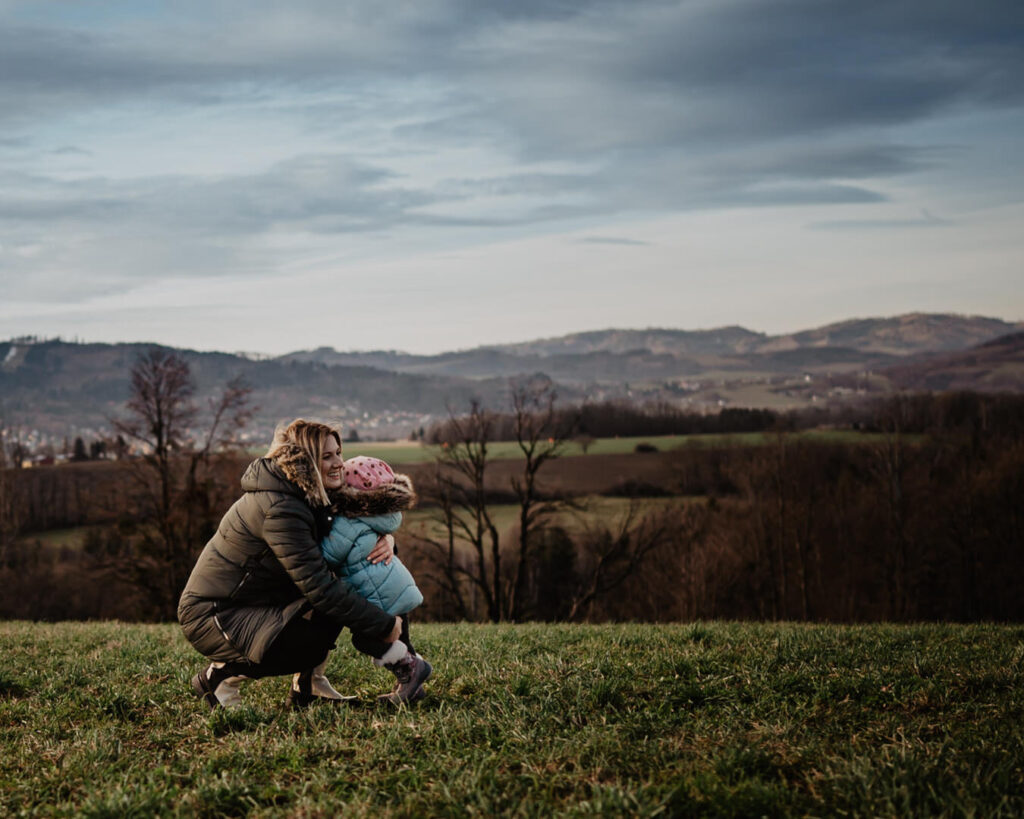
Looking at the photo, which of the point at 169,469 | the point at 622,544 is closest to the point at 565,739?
the point at 169,469

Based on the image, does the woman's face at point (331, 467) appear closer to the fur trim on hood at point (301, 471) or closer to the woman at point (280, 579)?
the woman at point (280, 579)

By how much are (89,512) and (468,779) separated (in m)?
38.8

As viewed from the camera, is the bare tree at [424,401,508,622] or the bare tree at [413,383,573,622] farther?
the bare tree at [424,401,508,622]

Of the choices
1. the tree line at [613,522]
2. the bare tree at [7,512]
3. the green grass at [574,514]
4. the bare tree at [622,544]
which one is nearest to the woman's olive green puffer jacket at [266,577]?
the green grass at [574,514]

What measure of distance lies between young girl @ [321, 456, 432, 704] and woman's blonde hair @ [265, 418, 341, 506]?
0.23m

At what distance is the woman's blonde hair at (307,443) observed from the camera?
6.28m

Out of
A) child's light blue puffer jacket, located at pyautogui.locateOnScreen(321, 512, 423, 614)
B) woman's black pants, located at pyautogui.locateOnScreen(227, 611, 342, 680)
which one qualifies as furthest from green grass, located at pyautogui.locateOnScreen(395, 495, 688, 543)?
child's light blue puffer jacket, located at pyautogui.locateOnScreen(321, 512, 423, 614)

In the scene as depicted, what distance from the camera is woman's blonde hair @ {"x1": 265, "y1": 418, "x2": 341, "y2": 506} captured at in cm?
628

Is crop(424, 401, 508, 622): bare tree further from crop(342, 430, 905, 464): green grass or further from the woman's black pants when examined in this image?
the woman's black pants

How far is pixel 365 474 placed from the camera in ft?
21.4

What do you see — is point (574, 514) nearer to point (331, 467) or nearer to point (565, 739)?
point (331, 467)

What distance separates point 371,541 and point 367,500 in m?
0.34

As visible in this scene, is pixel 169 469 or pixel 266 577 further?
pixel 169 469

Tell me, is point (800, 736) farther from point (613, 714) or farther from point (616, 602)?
point (616, 602)
